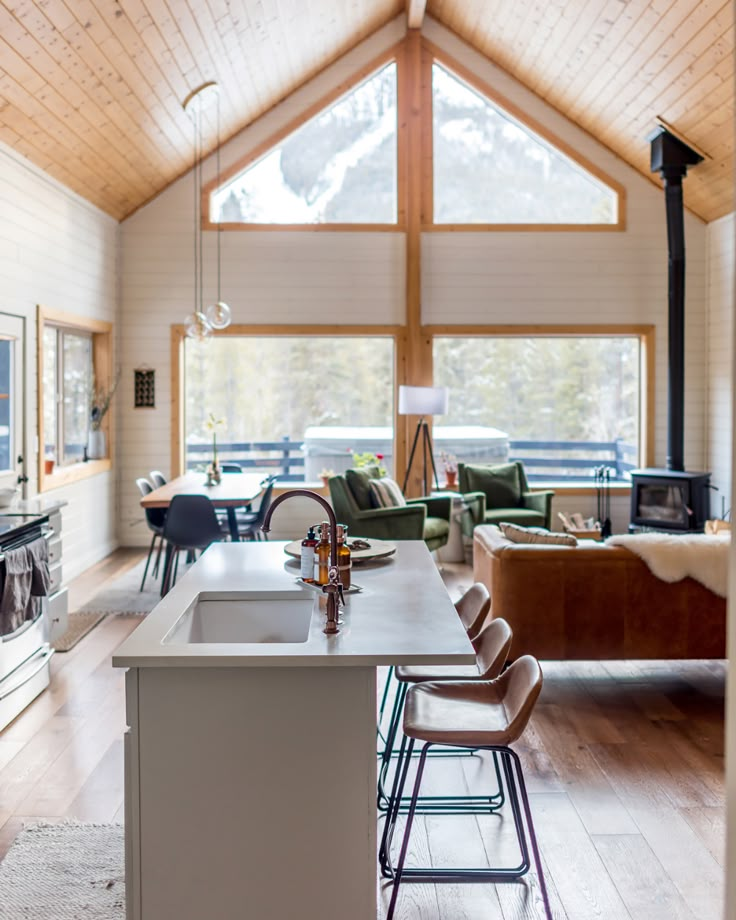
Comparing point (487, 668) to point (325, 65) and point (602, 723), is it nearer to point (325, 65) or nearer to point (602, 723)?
point (602, 723)

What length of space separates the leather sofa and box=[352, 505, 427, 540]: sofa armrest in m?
2.17

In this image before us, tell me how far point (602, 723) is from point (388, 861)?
A: 5.41 feet

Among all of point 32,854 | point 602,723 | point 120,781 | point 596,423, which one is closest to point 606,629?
point 602,723

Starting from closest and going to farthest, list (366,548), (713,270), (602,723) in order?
(366,548)
(602,723)
(713,270)

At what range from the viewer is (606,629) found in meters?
4.43

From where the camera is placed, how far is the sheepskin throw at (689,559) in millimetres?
4352

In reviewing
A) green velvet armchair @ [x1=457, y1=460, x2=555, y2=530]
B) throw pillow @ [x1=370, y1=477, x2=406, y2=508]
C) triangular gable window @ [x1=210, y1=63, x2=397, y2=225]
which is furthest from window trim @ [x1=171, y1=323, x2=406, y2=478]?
throw pillow @ [x1=370, y1=477, x2=406, y2=508]

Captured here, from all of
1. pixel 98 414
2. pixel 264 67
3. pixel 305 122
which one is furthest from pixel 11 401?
pixel 305 122

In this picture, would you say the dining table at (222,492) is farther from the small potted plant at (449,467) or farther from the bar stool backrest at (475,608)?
the bar stool backrest at (475,608)

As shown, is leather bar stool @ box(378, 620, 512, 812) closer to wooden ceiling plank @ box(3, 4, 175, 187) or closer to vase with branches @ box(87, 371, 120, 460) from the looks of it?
wooden ceiling plank @ box(3, 4, 175, 187)

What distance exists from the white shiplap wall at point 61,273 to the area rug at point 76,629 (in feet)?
3.34

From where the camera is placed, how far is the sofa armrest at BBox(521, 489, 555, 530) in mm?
7785

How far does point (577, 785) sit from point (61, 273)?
214 inches

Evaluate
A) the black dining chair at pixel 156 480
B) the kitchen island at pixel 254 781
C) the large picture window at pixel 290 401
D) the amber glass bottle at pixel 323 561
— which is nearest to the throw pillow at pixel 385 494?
the black dining chair at pixel 156 480
